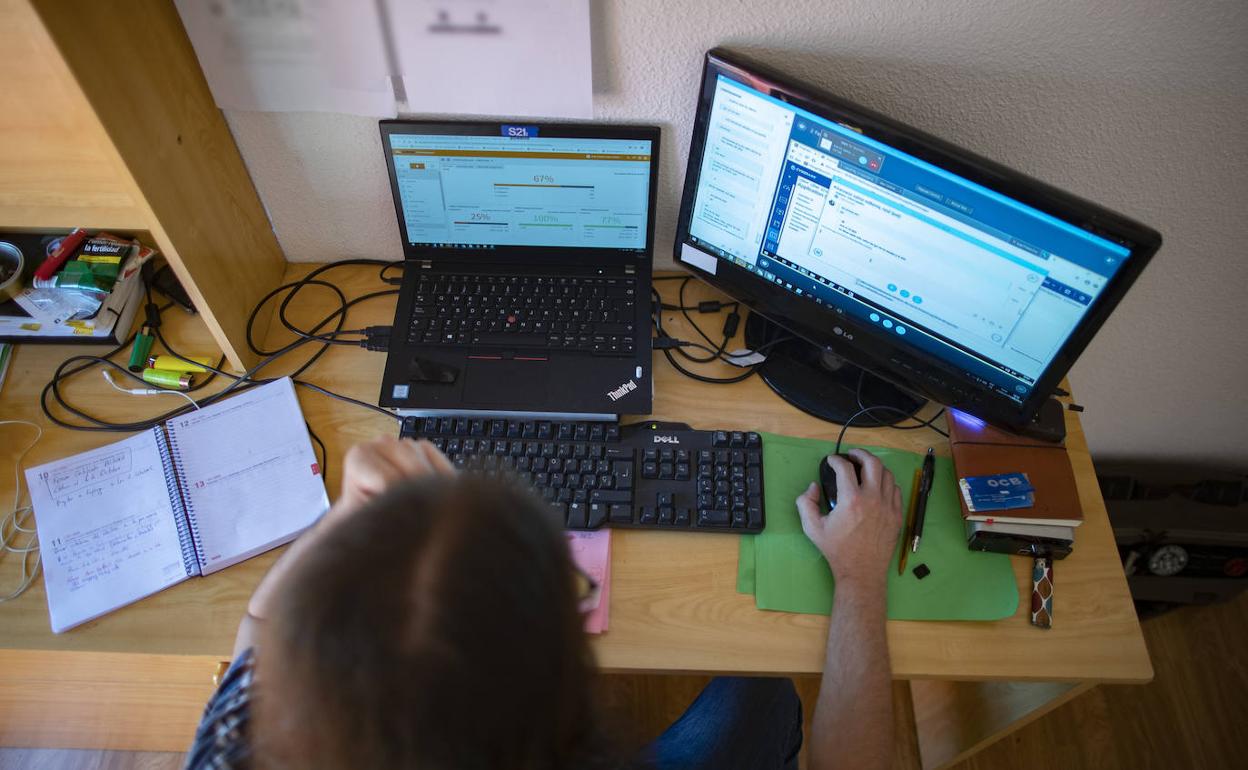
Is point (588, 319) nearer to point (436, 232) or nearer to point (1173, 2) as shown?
point (436, 232)

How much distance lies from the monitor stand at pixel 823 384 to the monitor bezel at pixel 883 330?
0.16 feet

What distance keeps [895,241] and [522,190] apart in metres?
0.49

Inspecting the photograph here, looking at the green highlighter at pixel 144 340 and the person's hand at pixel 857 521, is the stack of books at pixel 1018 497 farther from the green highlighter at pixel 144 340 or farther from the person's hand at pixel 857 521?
the green highlighter at pixel 144 340

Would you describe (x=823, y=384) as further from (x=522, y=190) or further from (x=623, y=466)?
(x=522, y=190)

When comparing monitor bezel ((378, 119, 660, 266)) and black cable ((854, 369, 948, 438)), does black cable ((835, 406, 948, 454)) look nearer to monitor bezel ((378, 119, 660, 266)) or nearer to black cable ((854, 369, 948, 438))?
black cable ((854, 369, 948, 438))

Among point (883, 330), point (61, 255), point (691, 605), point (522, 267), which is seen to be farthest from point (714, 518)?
point (61, 255)

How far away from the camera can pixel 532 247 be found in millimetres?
1131

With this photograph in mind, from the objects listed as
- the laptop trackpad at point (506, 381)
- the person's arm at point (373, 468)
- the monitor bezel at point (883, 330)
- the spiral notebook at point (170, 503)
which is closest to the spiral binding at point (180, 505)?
the spiral notebook at point (170, 503)

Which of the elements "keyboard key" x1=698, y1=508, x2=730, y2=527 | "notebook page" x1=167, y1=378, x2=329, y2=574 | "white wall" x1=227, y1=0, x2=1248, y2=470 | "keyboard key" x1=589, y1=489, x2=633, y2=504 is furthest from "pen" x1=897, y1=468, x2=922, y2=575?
"notebook page" x1=167, y1=378, x2=329, y2=574

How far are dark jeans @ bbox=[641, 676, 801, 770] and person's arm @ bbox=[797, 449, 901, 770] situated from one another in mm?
168

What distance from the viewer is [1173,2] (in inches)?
33.8

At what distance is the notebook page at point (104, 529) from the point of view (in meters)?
0.91

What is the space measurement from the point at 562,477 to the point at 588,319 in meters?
0.25

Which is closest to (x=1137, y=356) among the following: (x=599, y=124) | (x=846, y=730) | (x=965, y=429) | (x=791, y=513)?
(x=965, y=429)
